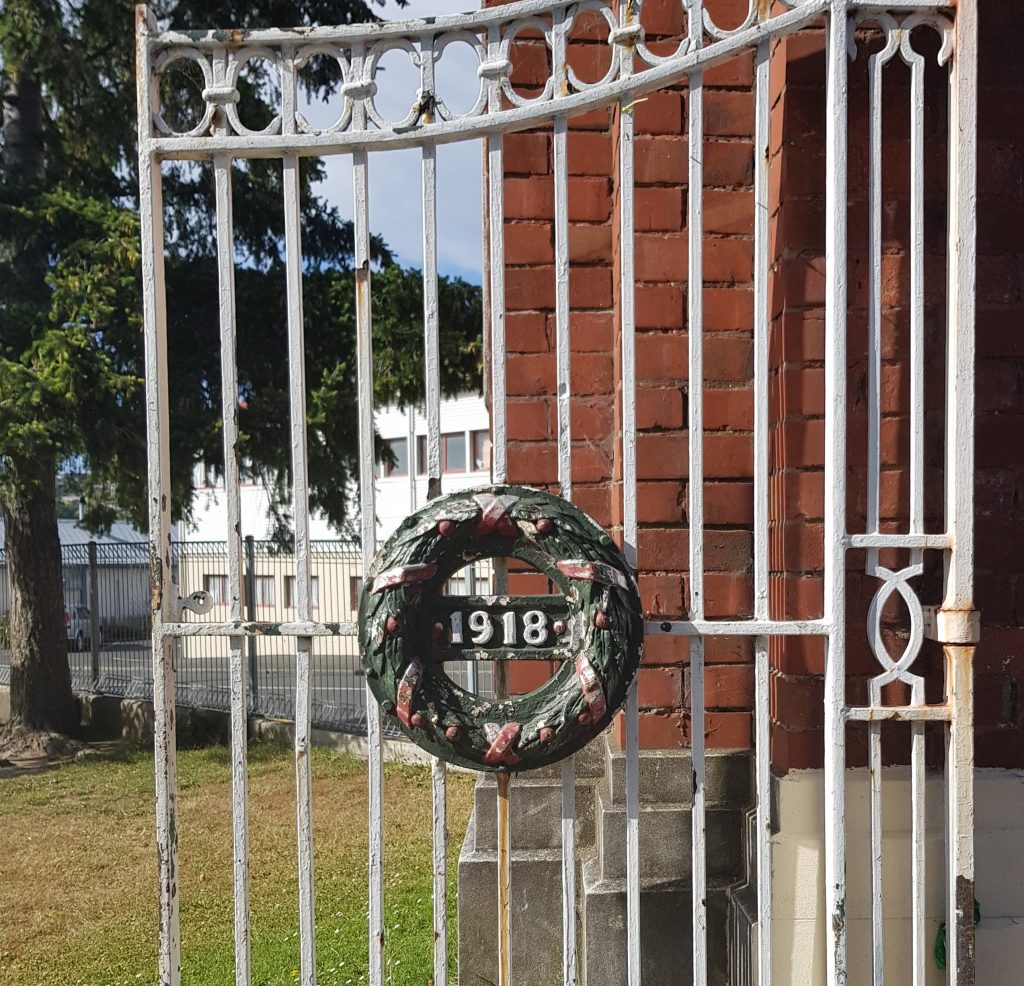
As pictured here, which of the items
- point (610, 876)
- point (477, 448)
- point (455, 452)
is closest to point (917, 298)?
point (610, 876)

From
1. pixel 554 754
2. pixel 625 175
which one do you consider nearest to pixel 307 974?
pixel 554 754

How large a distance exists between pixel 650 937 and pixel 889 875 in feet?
2.14

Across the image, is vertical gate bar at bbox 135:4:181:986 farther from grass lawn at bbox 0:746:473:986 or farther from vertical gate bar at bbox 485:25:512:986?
grass lawn at bbox 0:746:473:986

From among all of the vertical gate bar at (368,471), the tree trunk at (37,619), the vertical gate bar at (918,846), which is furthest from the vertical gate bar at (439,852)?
the tree trunk at (37,619)

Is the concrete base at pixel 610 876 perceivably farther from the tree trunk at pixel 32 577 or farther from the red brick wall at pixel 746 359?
the tree trunk at pixel 32 577

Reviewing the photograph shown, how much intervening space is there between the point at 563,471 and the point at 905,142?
1211mm

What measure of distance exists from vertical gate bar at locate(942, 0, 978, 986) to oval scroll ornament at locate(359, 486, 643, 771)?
707 millimetres

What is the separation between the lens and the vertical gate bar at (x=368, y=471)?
204 centimetres

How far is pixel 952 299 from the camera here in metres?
2.04

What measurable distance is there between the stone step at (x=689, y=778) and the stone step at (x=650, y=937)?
0.23m

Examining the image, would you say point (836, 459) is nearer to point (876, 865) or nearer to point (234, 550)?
point (876, 865)

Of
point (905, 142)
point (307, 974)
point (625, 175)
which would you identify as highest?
point (905, 142)

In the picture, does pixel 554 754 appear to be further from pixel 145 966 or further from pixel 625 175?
pixel 145 966

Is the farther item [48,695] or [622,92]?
[48,695]
